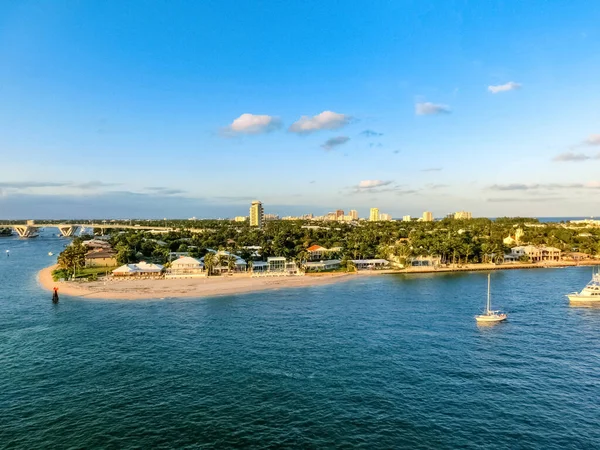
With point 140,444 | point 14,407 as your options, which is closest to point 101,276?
point 14,407

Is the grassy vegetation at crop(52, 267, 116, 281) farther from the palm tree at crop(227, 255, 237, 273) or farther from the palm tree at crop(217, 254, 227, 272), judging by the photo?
the palm tree at crop(227, 255, 237, 273)

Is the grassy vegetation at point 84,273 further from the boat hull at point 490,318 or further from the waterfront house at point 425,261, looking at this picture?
the waterfront house at point 425,261

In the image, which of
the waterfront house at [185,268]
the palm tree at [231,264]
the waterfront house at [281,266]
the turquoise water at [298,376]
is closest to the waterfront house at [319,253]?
the waterfront house at [281,266]

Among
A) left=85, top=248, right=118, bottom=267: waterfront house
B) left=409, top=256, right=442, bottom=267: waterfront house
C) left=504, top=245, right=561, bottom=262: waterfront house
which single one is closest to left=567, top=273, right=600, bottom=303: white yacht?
left=409, top=256, right=442, bottom=267: waterfront house

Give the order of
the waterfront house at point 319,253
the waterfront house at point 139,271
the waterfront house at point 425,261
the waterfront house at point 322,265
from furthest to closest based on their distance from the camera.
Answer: the waterfront house at point 319,253 < the waterfront house at point 425,261 < the waterfront house at point 322,265 < the waterfront house at point 139,271

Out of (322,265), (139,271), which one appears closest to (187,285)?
(139,271)

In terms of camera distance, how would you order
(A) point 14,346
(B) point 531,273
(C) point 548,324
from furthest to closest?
(B) point 531,273, (C) point 548,324, (A) point 14,346

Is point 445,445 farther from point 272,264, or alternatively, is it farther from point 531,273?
point 531,273
